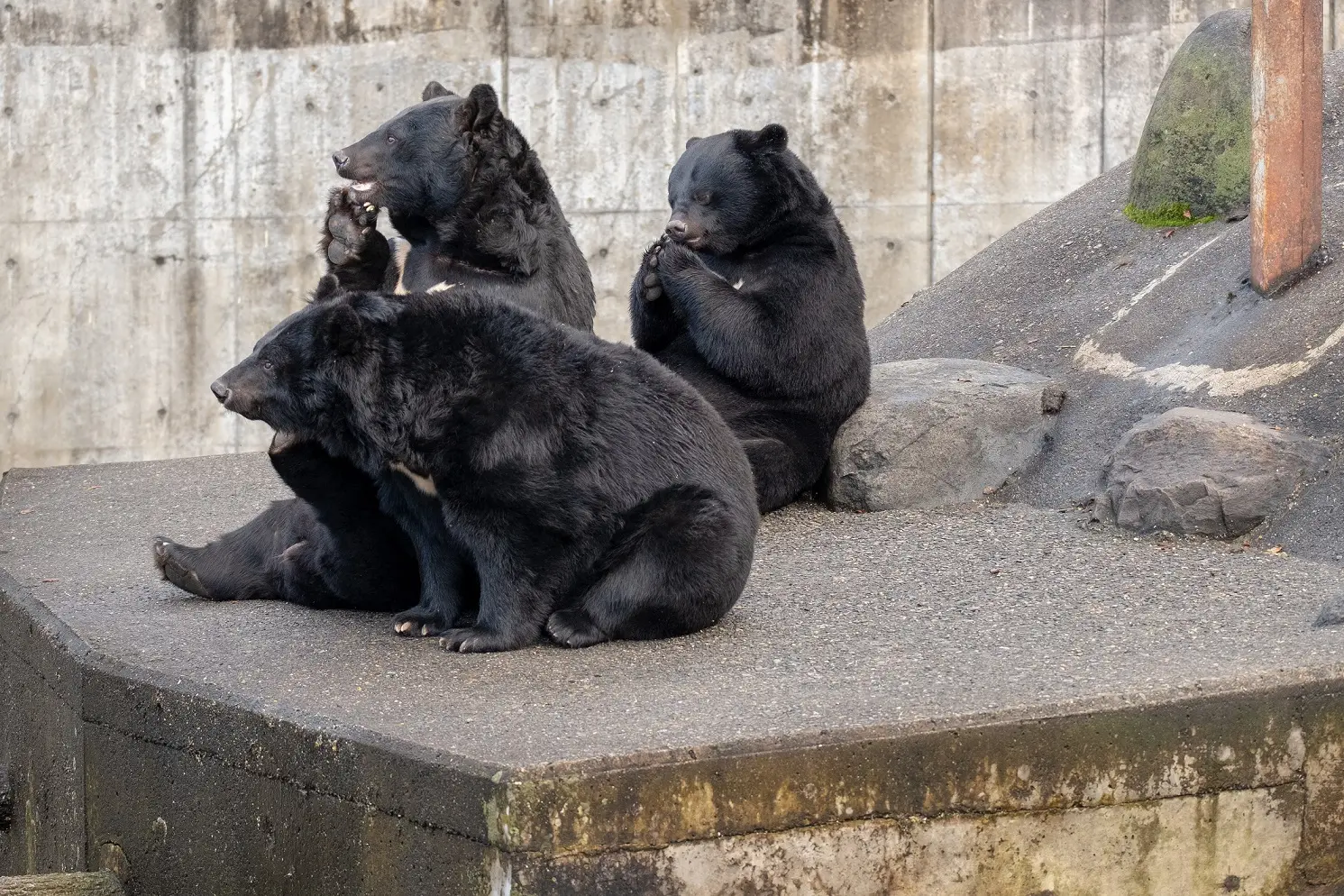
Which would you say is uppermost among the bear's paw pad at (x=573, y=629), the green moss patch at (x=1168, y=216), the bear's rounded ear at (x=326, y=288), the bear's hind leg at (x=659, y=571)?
the green moss patch at (x=1168, y=216)

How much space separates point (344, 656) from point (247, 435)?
6.97 metres

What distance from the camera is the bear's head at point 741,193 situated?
6586 mm

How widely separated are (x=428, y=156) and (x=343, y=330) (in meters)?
1.51

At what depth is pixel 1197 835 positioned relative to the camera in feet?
12.8

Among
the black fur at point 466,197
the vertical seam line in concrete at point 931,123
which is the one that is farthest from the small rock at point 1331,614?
the vertical seam line in concrete at point 931,123

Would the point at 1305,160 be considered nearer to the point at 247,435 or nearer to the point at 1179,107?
the point at 1179,107

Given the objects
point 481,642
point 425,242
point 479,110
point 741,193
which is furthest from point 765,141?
point 481,642

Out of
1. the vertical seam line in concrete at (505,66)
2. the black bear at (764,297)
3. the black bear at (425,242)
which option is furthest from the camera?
the vertical seam line in concrete at (505,66)

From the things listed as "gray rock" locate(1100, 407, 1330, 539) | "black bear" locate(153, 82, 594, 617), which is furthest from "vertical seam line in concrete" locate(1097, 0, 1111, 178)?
"black bear" locate(153, 82, 594, 617)

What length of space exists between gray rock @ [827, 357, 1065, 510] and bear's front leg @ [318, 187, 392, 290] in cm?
198

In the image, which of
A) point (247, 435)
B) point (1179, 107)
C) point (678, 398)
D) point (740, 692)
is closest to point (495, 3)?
point (247, 435)

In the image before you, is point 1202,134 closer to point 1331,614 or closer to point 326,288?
point 1331,614

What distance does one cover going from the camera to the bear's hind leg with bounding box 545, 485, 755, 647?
14.5 ft

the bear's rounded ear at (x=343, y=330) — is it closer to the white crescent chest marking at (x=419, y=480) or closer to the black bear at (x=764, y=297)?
the white crescent chest marking at (x=419, y=480)
